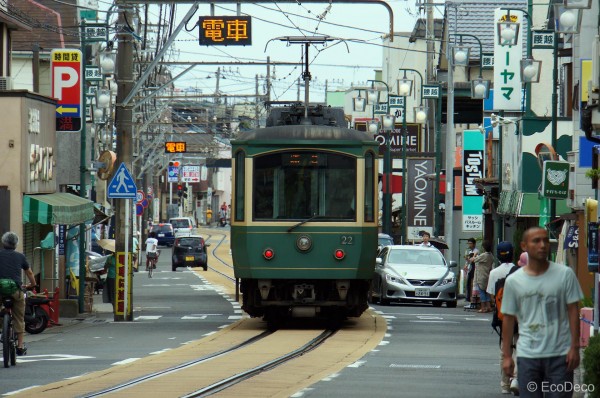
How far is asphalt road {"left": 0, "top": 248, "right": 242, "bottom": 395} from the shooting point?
16719mm

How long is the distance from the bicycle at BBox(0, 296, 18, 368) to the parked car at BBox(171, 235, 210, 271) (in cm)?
4416

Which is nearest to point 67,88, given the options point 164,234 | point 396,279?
point 396,279

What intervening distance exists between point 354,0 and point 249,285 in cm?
520

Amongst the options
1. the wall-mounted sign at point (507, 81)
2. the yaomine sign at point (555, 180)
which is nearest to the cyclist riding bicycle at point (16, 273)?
the yaomine sign at point (555, 180)

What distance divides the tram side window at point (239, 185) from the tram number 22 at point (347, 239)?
5.46 feet

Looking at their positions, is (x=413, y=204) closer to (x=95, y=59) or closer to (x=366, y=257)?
(x=95, y=59)

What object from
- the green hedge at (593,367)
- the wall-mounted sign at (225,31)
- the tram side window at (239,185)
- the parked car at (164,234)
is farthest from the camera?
the parked car at (164,234)

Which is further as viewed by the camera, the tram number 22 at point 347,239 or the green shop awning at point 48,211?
the green shop awning at point 48,211

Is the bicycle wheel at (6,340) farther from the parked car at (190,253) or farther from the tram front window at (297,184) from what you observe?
the parked car at (190,253)

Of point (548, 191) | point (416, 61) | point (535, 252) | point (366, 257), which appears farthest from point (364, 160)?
point (416, 61)

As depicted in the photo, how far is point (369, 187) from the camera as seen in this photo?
76.7ft

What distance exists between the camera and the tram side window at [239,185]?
23297 millimetres

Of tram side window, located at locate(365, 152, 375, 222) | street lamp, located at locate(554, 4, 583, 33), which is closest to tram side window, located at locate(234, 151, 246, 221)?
tram side window, located at locate(365, 152, 375, 222)

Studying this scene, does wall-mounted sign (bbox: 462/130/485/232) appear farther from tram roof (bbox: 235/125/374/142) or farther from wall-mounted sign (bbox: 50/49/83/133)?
tram roof (bbox: 235/125/374/142)
